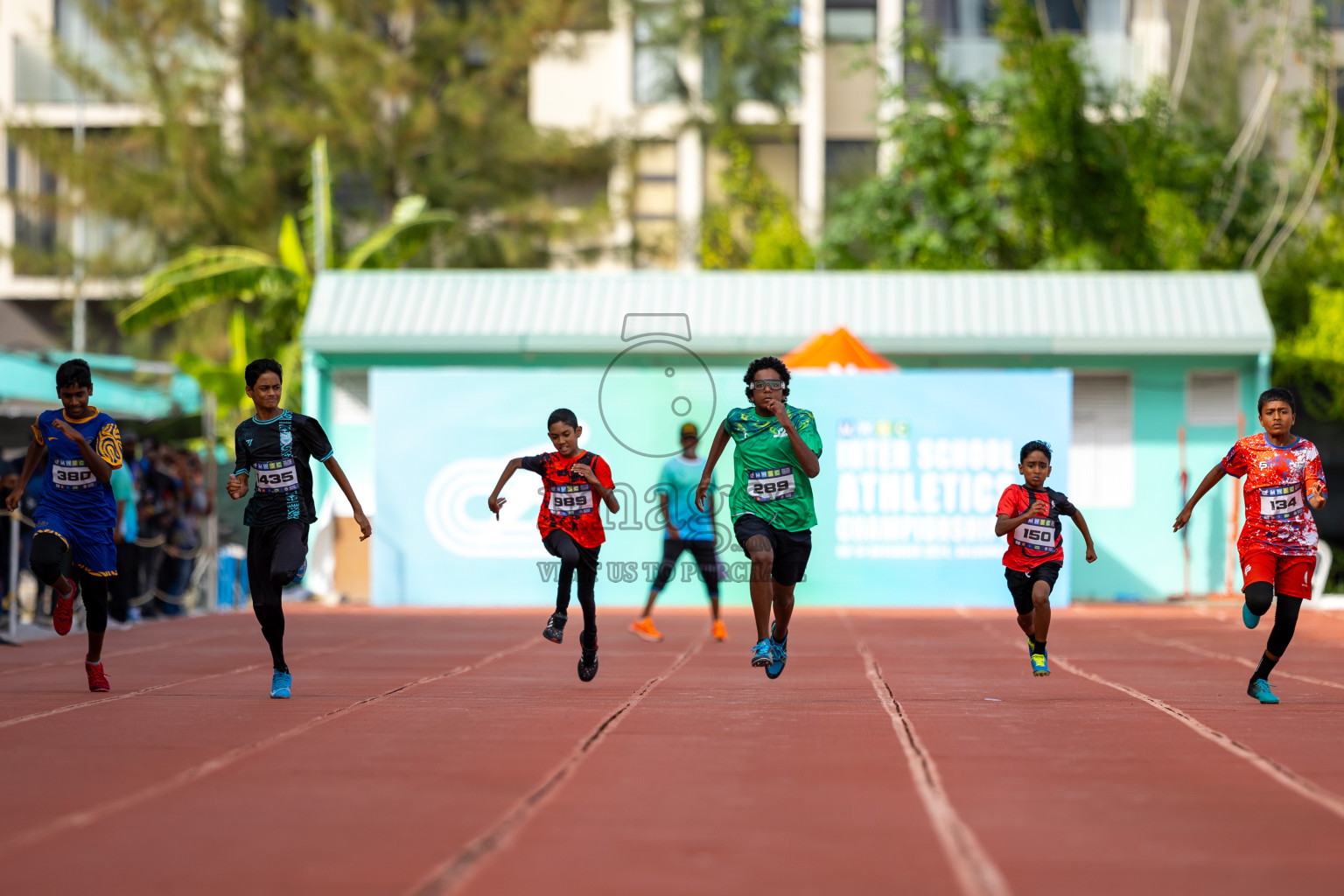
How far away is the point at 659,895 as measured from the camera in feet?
16.1

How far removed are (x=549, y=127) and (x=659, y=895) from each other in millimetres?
33837

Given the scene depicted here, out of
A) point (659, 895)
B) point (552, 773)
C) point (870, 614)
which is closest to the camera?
point (659, 895)

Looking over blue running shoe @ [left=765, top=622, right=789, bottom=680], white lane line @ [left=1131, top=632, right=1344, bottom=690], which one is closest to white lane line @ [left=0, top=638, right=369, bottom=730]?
blue running shoe @ [left=765, top=622, right=789, bottom=680]

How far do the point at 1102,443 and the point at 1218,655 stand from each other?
1046 centimetres

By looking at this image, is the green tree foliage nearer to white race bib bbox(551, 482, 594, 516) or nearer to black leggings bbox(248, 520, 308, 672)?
white race bib bbox(551, 482, 594, 516)

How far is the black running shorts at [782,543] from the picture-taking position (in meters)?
10.4

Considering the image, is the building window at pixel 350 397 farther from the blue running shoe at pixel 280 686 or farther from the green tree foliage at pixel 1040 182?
the blue running shoe at pixel 280 686

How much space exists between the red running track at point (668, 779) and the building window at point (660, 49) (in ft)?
90.4

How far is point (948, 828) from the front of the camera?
19.6ft

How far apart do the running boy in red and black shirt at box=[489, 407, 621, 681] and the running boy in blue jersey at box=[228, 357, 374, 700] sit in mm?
1226

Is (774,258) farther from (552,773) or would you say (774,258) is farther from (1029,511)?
(552,773)

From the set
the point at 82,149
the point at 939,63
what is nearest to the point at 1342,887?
the point at 939,63

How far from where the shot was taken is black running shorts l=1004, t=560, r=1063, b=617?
37.6 feet

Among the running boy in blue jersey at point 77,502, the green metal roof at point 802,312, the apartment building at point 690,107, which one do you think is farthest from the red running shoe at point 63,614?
the apartment building at point 690,107
